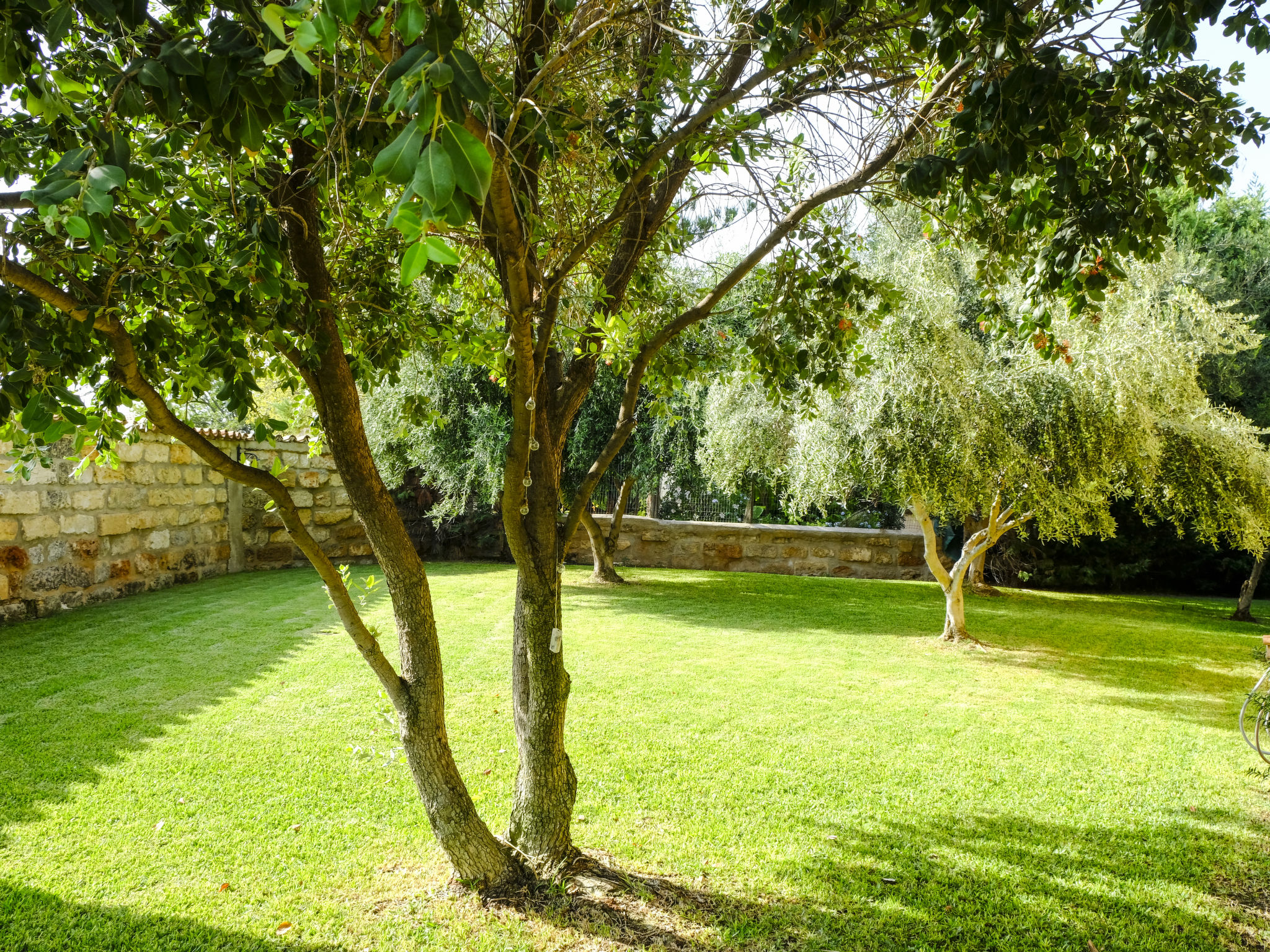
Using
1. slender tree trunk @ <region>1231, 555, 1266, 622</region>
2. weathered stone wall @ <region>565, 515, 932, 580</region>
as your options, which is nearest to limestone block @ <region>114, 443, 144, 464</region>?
weathered stone wall @ <region>565, 515, 932, 580</region>

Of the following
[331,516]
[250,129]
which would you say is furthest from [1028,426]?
[331,516]

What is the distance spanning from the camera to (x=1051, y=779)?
431 cm

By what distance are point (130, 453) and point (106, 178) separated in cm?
750

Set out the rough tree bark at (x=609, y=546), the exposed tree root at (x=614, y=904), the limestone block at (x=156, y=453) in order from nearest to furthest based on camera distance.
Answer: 1. the exposed tree root at (x=614, y=904)
2. the limestone block at (x=156, y=453)
3. the rough tree bark at (x=609, y=546)

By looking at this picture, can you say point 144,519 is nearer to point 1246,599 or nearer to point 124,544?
point 124,544

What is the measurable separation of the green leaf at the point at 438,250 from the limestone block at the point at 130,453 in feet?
25.5

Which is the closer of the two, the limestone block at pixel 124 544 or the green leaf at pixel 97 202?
the green leaf at pixel 97 202

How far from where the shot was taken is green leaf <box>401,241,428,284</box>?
846 mm

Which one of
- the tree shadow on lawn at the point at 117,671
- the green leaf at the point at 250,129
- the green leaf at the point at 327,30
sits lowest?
the tree shadow on lawn at the point at 117,671

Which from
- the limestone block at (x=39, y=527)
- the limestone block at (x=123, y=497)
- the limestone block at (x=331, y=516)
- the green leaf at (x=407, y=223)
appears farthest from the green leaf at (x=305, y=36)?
the limestone block at (x=331, y=516)

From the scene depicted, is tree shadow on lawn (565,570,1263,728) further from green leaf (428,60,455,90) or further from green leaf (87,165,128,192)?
green leaf (87,165,128,192)

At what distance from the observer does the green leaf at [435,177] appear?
2.73ft

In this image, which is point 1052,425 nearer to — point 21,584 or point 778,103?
point 778,103

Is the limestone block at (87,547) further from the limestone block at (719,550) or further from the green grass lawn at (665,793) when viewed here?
the limestone block at (719,550)
